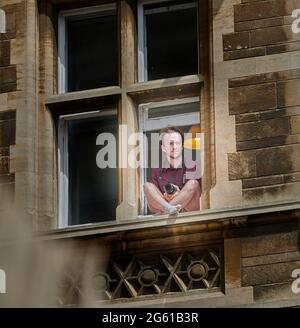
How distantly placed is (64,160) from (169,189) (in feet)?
3.22

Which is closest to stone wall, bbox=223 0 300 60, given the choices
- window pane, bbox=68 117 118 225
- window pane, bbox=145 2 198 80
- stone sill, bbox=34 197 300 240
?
window pane, bbox=145 2 198 80

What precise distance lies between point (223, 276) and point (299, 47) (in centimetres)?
187

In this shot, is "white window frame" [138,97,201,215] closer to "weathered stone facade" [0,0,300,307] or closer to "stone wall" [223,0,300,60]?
"weathered stone facade" [0,0,300,307]

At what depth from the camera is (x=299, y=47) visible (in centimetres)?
1702

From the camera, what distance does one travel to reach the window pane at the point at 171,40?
57.7 feet

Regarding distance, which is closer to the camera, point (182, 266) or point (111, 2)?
point (182, 266)

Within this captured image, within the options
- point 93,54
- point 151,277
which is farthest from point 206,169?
point 93,54

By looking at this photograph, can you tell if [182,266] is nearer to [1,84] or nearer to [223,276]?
[223,276]

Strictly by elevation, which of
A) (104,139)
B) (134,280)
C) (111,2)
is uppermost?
(111,2)

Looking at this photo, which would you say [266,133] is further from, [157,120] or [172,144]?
[157,120]

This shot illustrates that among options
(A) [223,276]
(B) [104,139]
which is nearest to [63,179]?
(B) [104,139]

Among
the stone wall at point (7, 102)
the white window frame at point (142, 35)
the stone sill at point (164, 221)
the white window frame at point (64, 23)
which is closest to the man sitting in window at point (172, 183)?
the stone sill at point (164, 221)

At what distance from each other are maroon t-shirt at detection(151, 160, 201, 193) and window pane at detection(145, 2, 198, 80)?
0.78 m

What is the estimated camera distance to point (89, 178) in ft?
57.7
